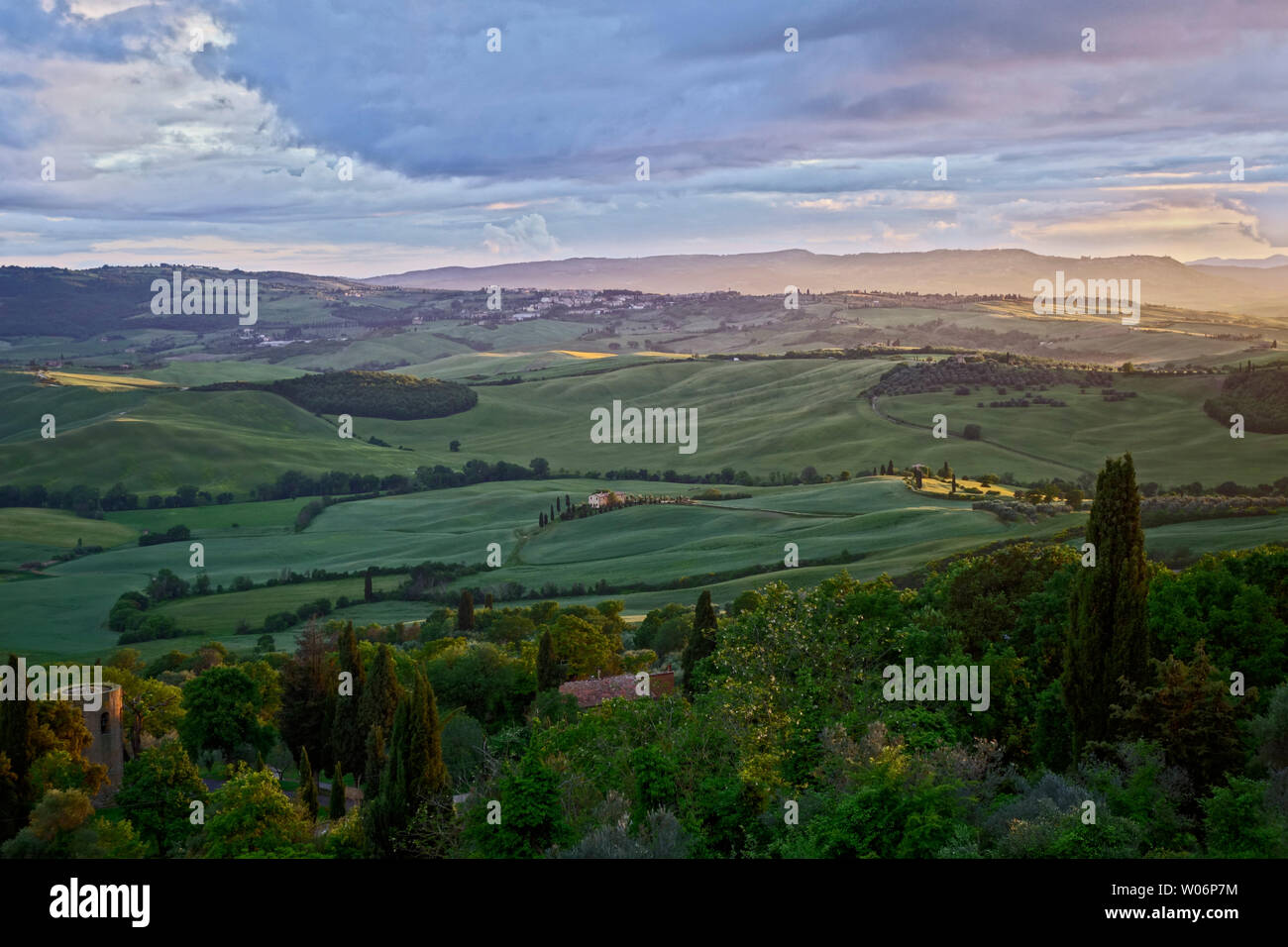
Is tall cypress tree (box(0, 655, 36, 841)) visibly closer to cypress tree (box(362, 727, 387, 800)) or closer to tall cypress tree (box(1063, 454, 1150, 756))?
cypress tree (box(362, 727, 387, 800))

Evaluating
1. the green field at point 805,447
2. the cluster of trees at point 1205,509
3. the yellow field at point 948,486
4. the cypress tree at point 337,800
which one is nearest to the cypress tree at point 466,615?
the cypress tree at point 337,800

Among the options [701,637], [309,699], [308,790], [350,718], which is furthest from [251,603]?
[701,637]

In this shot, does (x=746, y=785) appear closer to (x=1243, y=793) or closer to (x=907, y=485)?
(x=1243, y=793)

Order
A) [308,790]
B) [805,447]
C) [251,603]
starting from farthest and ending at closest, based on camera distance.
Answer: [805,447] < [251,603] < [308,790]

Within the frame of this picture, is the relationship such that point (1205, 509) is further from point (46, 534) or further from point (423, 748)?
point (46, 534)

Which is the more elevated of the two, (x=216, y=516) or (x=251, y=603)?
(x=216, y=516)

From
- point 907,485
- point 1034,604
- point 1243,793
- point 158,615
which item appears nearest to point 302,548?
point 158,615

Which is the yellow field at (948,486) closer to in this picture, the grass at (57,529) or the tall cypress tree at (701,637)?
the tall cypress tree at (701,637)
